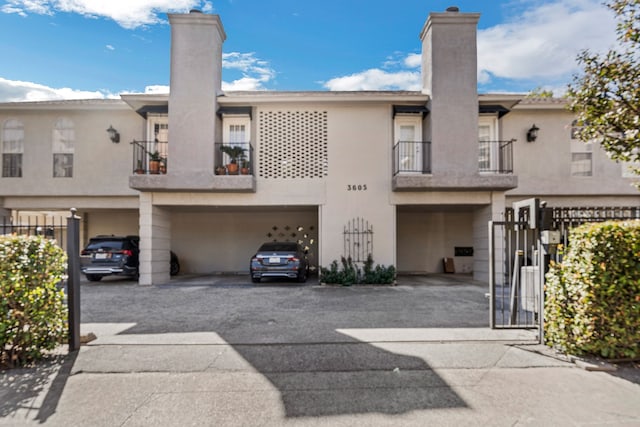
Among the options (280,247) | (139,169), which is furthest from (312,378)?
(139,169)

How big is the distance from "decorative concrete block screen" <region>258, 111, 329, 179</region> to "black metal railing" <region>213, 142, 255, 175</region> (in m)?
0.38

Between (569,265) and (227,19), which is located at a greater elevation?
(227,19)

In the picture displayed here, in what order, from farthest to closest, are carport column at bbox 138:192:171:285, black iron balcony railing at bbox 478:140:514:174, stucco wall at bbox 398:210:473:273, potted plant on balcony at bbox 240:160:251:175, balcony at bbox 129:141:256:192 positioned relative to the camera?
stucco wall at bbox 398:210:473:273
black iron balcony railing at bbox 478:140:514:174
potted plant on balcony at bbox 240:160:251:175
carport column at bbox 138:192:171:285
balcony at bbox 129:141:256:192

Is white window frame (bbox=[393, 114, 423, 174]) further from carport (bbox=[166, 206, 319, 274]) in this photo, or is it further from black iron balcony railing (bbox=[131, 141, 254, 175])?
carport (bbox=[166, 206, 319, 274])

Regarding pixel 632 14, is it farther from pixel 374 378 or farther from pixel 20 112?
pixel 20 112

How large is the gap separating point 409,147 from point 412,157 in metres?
0.36

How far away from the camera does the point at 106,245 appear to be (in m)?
11.2

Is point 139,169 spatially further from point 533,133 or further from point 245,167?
point 533,133

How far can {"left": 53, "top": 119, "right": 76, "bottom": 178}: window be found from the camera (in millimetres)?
12391

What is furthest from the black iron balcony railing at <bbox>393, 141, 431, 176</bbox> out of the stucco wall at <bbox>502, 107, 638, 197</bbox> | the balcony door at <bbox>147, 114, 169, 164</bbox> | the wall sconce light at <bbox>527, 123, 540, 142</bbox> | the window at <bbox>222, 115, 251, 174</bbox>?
the balcony door at <bbox>147, 114, 169, 164</bbox>

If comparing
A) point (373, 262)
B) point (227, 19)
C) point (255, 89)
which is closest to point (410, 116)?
point (373, 262)

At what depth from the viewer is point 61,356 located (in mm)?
4410

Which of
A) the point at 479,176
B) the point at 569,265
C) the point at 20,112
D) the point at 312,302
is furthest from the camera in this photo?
the point at 20,112

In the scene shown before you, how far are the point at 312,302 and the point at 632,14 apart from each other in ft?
24.0
